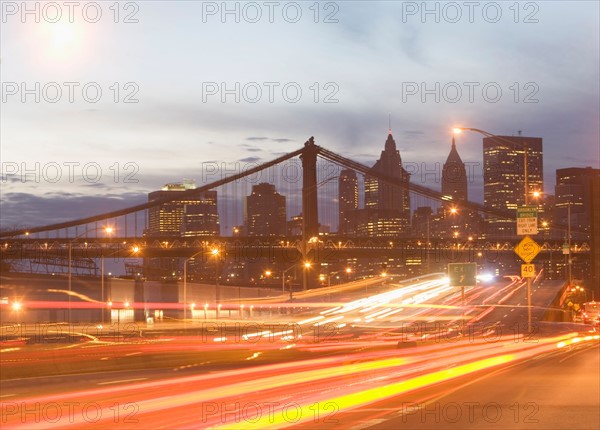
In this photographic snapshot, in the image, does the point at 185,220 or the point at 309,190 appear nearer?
the point at 309,190

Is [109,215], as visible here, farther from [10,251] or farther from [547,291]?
[547,291]

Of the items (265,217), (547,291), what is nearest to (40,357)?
(547,291)

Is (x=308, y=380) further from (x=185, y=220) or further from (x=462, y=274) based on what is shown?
(x=185, y=220)

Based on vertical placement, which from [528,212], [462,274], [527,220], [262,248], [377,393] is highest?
[528,212]
